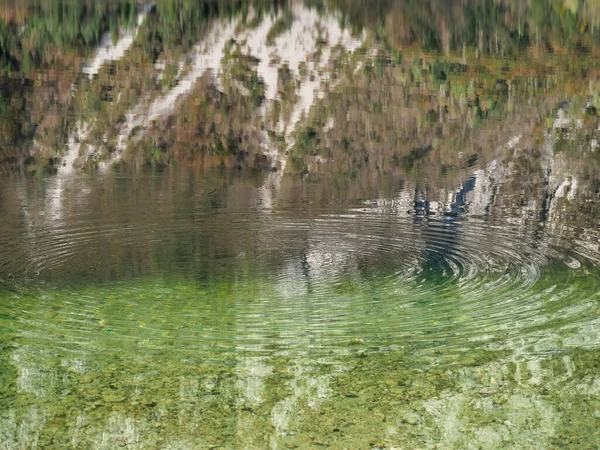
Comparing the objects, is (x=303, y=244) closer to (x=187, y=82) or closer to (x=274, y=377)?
(x=274, y=377)

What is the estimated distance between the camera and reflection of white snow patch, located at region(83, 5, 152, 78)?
20734 millimetres

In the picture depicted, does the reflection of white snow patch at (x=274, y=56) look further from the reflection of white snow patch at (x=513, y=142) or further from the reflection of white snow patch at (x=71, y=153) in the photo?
the reflection of white snow patch at (x=513, y=142)

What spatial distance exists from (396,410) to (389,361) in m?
0.70

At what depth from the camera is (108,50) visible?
21922mm

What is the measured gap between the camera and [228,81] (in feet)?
66.4

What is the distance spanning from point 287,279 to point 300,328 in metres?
1.32

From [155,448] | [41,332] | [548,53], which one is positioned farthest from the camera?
[548,53]

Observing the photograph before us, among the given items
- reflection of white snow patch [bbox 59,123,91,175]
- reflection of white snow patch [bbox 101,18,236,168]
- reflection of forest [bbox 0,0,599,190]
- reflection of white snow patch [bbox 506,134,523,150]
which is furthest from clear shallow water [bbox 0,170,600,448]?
reflection of white snow patch [bbox 101,18,236,168]

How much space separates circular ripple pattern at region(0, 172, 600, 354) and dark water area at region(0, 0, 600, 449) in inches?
1.2

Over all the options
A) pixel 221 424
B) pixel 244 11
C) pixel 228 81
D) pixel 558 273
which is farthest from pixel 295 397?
pixel 244 11

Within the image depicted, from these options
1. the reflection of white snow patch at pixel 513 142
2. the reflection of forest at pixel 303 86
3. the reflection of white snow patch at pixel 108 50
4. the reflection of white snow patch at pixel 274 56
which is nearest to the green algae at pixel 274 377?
the reflection of forest at pixel 303 86

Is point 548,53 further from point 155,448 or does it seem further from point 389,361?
point 155,448

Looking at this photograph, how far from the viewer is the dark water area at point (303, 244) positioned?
5.13 meters

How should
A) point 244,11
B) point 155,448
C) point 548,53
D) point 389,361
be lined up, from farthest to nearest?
1. point 244,11
2. point 548,53
3. point 389,361
4. point 155,448
